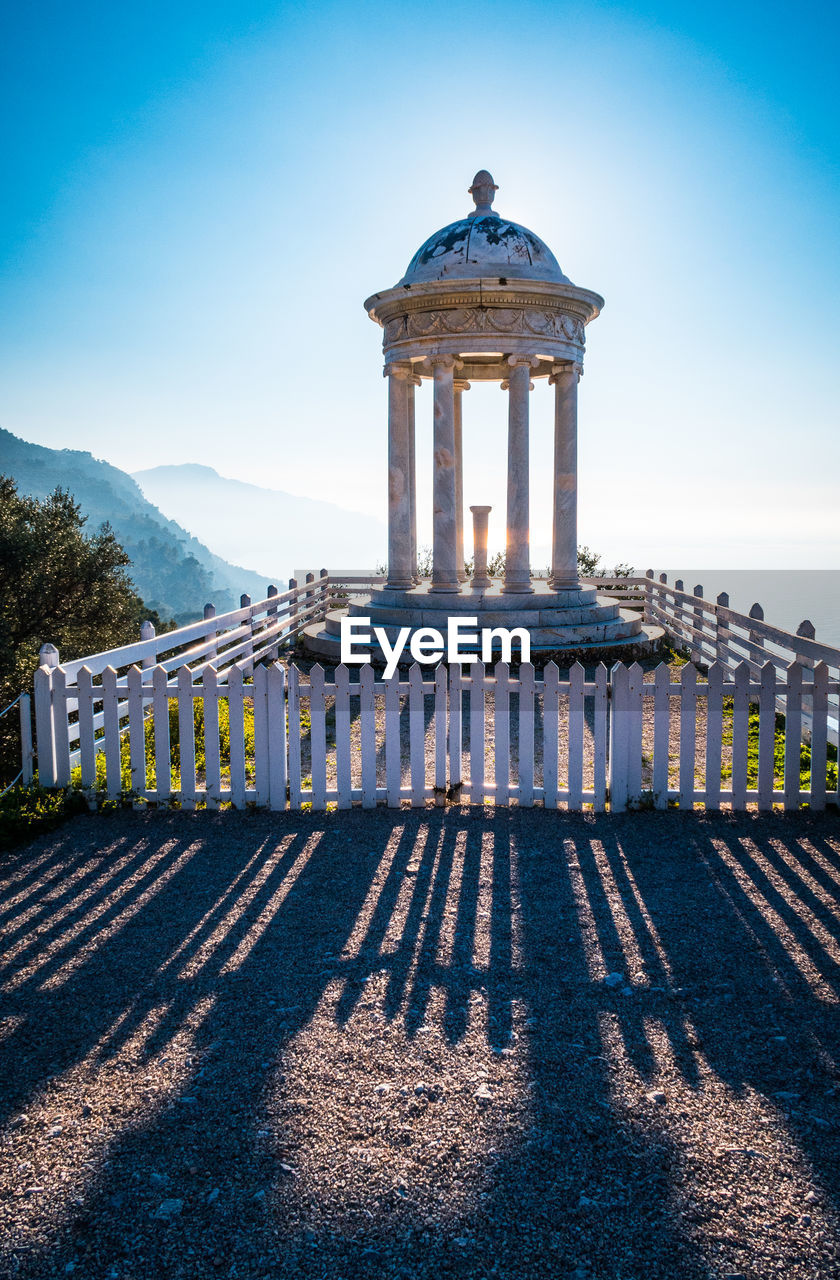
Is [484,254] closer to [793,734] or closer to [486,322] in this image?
[486,322]

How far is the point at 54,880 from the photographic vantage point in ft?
18.9

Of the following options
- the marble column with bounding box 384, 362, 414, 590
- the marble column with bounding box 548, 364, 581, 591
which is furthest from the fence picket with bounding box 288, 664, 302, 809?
the marble column with bounding box 548, 364, 581, 591

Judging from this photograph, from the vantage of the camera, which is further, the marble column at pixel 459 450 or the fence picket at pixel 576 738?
the marble column at pixel 459 450

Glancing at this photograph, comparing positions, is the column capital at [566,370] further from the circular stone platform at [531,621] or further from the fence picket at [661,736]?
the fence picket at [661,736]

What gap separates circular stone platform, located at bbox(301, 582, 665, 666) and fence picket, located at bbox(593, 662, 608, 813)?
6.65 m

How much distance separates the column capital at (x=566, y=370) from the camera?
15855mm

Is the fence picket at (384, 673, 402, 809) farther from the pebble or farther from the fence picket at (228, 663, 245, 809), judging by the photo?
the pebble

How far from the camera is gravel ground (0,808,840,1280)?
2.73 m

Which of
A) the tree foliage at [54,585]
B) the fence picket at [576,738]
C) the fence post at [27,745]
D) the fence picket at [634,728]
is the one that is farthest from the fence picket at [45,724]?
the tree foliage at [54,585]

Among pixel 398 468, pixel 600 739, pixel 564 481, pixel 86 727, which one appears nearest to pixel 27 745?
pixel 86 727

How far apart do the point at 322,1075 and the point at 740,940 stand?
2.67m

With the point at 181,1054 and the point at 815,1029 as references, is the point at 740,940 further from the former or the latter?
the point at 181,1054

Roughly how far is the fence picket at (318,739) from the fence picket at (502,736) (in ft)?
4.97

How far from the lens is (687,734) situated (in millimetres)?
7027
